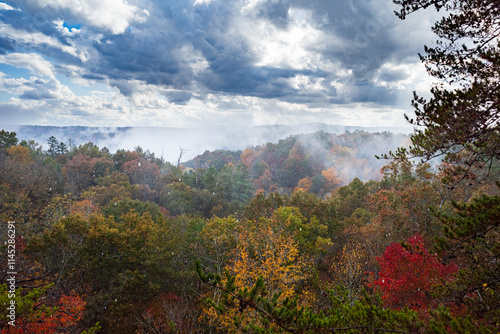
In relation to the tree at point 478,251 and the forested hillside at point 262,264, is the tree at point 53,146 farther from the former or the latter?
the tree at point 478,251

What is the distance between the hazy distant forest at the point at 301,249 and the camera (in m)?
5.49

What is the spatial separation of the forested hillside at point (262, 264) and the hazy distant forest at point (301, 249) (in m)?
0.07

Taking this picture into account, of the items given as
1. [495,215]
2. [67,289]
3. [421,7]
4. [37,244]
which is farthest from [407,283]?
[37,244]

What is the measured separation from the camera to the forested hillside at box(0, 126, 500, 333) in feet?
18.0

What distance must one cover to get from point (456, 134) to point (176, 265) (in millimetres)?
19090

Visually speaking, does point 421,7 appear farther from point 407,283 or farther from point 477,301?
point 407,283

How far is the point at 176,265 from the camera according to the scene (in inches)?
805

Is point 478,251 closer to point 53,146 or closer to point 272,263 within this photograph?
point 272,263

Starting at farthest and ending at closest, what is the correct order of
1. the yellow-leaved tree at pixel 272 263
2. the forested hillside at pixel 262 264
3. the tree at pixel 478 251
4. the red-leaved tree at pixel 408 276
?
the yellow-leaved tree at pixel 272 263 < the red-leaved tree at pixel 408 276 < the forested hillside at pixel 262 264 < the tree at pixel 478 251

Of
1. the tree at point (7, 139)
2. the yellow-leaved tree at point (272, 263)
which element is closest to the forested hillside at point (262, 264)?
the yellow-leaved tree at point (272, 263)

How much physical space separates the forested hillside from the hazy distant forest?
0.22 feet

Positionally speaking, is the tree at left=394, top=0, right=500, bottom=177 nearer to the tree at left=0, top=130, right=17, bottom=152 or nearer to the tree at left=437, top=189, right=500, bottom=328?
the tree at left=437, top=189, right=500, bottom=328

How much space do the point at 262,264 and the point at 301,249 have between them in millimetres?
7243

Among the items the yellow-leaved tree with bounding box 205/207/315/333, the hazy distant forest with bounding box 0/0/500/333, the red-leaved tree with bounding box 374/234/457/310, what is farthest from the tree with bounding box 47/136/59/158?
the red-leaved tree with bounding box 374/234/457/310
